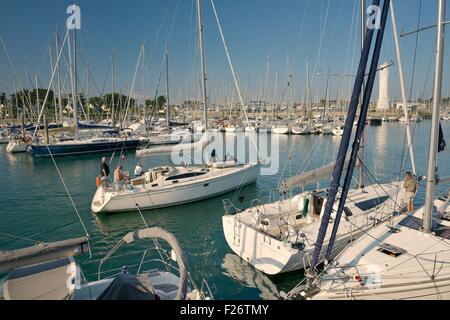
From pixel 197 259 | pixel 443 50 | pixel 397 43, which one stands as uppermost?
pixel 397 43

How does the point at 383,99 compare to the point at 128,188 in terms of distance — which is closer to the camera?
the point at 128,188

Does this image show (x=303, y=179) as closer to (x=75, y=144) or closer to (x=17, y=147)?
(x=75, y=144)

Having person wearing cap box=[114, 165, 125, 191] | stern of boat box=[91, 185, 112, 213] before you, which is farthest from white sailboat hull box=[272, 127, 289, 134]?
stern of boat box=[91, 185, 112, 213]

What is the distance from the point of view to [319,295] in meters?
6.25

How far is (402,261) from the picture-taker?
22.7ft

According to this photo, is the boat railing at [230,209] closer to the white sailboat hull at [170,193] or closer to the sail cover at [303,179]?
the white sailboat hull at [170,193]

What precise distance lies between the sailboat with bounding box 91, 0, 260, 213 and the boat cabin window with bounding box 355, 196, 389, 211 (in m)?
7.84

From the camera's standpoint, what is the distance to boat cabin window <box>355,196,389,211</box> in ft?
36.3

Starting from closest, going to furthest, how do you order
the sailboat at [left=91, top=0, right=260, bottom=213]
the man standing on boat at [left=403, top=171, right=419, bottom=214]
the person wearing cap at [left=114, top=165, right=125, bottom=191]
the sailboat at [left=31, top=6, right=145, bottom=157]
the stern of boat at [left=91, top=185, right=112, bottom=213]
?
the man standing on boat at [left=403, top=171, right=419, bottom=214]
the stern of boat at [left=91, top=185, right=112, bottom=213]
the sailboat at [left=91, top=0, right=260, bottom=213]
the person wearing cap at [left=114, top=165, right=125, bottom=191]
the sailboat at [left=31, top=6, right=145, bottom=157]

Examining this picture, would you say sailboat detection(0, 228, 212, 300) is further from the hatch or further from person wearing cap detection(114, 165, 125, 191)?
person wearing cap detection(114, 165, 125, 191)

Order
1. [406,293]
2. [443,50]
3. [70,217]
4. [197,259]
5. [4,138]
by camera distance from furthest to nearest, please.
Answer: [4,138]
[70,217]
[197,259]
[443,50]
[406,293]

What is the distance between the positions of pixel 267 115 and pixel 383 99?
57.3 metres

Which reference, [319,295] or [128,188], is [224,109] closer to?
[128,188]
